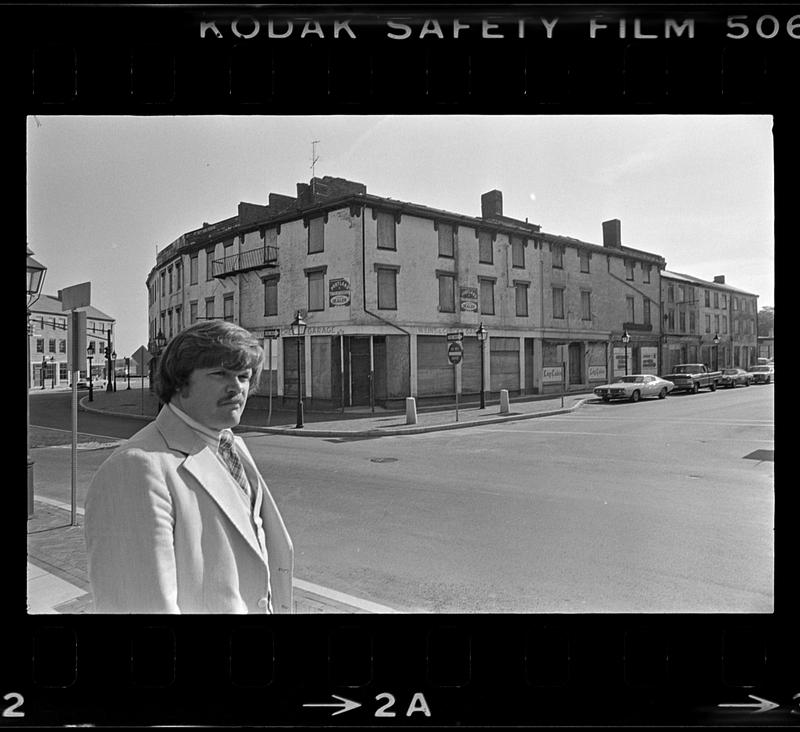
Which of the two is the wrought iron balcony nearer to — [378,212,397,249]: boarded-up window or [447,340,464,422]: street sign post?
[378,212,397,249]: boarded-up window

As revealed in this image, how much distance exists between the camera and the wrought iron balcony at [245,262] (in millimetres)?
1886

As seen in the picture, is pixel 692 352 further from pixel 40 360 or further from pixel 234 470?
pixel 40 360

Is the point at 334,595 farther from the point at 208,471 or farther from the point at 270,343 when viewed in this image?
the point at 270,343

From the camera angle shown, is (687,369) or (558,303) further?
(687,369)

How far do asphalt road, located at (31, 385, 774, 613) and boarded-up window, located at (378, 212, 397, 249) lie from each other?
0.95 metres

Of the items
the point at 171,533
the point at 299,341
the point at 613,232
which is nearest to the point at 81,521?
the point at 171,533

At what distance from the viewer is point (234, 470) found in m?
1.43

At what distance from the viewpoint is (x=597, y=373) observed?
2357 millimetres

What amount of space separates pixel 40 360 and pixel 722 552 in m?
2.87

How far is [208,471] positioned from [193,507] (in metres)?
0.11
